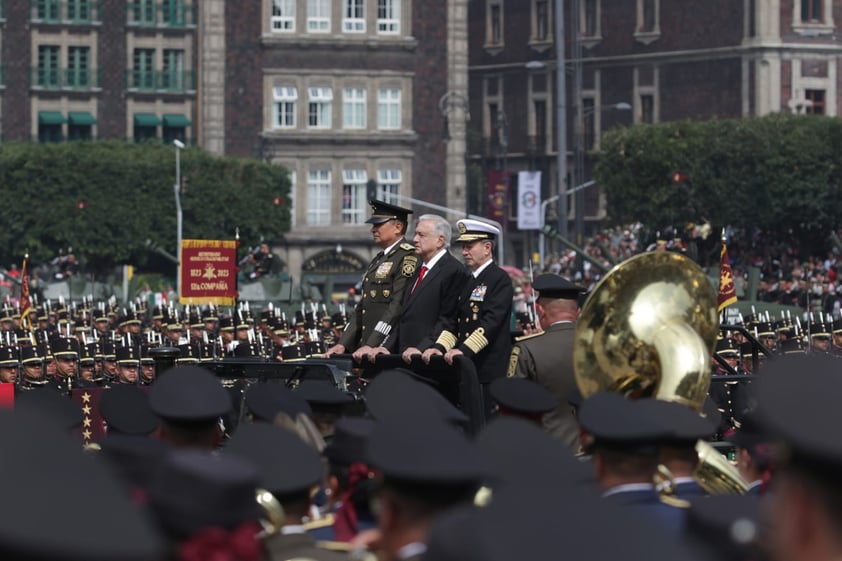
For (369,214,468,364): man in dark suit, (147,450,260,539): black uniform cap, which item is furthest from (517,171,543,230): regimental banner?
(147,450,260,539): black uniform cap

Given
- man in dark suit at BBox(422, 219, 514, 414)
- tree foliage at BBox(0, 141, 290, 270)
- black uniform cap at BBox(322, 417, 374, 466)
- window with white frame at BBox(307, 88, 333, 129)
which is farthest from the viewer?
window with white frame at BBox(307, 88, 333, 129)

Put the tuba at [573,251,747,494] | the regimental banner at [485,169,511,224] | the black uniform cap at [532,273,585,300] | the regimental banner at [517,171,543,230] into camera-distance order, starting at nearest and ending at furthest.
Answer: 1. the tuba at [573,251,747,494]
2. the black uniform cap at [532,273,585,300]
3. the regimental banner at [517,171,543,230]
4. the regimental banner at [485,169,511,224]

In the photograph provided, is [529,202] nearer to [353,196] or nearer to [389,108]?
[389,108]

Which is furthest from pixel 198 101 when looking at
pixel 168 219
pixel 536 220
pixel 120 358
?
pixel 120 358

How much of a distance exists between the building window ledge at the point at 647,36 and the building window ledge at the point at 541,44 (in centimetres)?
486

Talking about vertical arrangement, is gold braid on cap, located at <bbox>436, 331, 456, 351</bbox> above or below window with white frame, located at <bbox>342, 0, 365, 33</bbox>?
below

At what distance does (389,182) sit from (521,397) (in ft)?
232

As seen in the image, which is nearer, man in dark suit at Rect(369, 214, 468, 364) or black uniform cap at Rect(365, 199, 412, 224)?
man in dark suit at Rect(369, 214, 468, 364)

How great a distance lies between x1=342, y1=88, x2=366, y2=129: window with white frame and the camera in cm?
7869

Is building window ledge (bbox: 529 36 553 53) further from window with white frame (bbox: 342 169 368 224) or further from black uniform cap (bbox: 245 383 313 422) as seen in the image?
black uniform cap (bbox: 245 383 313 422)

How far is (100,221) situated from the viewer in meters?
72.7

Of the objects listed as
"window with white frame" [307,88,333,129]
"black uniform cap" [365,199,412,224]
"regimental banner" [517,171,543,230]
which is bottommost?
"black uniform cap" [365,199,412,224]

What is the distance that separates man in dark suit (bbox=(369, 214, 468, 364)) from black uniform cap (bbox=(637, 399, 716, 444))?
4.22m

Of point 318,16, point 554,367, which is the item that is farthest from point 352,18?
point 554,367
